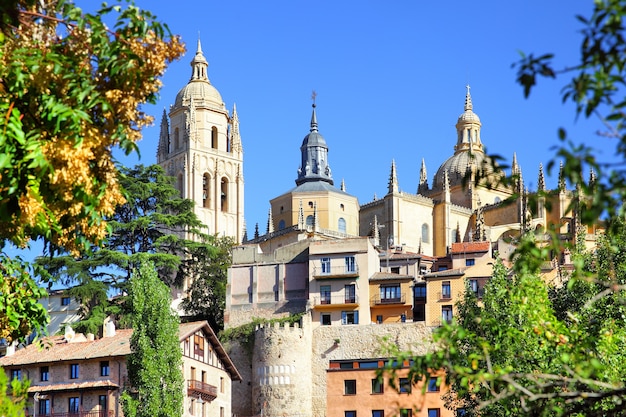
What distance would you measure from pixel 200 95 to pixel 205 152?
6.01 m

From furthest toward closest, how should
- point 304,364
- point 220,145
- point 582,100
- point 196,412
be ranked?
point 220,145, point 304,364, point 196,412, point 582,100

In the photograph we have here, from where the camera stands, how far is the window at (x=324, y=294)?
7331cm

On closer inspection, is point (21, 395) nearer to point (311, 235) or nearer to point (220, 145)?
point (311, 235)

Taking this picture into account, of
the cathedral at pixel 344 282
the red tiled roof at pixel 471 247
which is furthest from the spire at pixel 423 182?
the red tiled roof at pixel 471 247

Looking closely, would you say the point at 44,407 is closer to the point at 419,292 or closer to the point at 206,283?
the point at 206,283

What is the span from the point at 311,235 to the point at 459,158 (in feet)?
96.5

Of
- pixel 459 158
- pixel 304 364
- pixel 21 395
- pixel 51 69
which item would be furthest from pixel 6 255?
pixel 459 158

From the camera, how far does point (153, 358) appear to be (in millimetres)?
52625

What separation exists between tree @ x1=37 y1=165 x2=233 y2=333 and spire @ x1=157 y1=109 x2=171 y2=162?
160 ft

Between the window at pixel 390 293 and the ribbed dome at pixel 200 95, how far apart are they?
5732 centimetres

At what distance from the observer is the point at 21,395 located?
18.8m

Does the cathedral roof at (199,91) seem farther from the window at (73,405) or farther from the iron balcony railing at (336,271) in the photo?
the window at (73,405)

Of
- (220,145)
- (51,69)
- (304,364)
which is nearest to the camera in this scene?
(51,69)

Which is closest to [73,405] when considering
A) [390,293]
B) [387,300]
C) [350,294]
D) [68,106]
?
[350,294]
